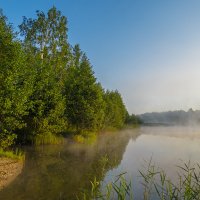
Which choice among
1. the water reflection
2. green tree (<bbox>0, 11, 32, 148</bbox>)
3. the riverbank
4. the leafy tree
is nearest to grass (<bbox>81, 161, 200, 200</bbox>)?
the water reflection

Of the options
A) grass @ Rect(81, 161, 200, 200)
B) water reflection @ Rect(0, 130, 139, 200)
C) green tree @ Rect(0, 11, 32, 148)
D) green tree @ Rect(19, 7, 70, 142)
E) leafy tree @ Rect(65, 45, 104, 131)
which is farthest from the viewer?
leafy tree @ Rect(65, 45, 104, 131)

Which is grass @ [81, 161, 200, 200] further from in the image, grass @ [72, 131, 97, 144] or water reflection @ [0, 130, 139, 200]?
grass @ [72, 131, 97, 144]

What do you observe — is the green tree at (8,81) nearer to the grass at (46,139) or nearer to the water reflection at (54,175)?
the water reflection at (54,175)

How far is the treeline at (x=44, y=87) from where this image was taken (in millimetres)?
24672

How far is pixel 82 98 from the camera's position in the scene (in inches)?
1953

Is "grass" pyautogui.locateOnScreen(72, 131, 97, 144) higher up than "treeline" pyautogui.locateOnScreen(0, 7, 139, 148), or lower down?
lower down

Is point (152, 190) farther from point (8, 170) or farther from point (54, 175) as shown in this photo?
point (8, 170)

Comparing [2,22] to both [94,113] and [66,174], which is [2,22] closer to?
[66,174]

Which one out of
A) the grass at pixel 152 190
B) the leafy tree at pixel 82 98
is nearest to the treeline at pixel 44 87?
the leafy tree at pixel 82 98

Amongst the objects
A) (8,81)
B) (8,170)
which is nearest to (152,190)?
(8,170)

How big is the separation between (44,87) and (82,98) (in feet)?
43.3

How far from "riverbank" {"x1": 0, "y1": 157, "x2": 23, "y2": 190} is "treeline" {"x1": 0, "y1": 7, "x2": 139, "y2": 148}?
171 centimetres

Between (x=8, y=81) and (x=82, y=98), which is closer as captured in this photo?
(x=8, y=81)

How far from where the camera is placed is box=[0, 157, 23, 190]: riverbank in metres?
18.7
